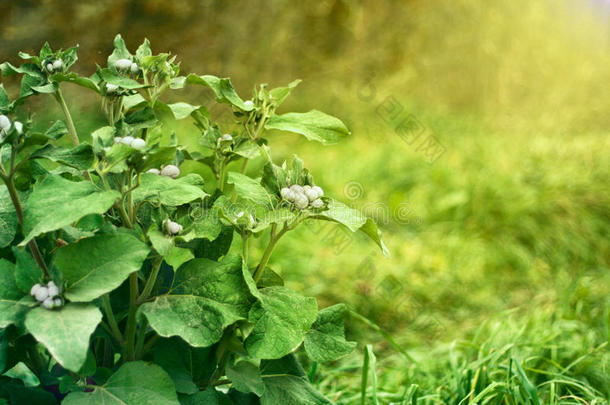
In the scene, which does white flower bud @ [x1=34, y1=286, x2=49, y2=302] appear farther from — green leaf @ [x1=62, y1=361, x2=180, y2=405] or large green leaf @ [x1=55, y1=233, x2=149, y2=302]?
green leaf @ [x1=62, y1=361, x2=180, y2=405]

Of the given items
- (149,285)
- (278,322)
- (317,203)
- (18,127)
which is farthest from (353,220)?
(18,127)

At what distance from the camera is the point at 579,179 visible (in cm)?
301

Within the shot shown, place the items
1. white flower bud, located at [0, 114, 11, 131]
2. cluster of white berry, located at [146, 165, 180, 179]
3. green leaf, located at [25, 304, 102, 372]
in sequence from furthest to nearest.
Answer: cluster of white berry, located at [146, 165, 180, 179] < white flower bud, located at [0, 114, 11, 131] < green leaf, located at [25, 304, 102, 372]

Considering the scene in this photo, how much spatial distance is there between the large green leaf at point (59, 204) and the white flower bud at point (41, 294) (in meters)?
0.06

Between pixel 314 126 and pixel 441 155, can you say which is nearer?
pixel 314 126

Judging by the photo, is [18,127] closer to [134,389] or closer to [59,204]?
[59,204]

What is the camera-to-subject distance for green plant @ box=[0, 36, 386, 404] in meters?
0.62

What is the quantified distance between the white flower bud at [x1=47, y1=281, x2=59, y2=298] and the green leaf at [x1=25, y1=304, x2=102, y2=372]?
0.02 metres

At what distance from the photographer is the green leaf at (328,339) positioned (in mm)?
791

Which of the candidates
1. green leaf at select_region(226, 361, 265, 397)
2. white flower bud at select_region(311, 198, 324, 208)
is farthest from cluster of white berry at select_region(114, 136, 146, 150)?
green leaf at select_region(226, 361, 265, 397)

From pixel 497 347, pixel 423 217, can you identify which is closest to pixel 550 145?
pixel 423 217

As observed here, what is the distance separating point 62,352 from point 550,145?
3379mm

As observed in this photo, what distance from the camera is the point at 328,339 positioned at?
812mm

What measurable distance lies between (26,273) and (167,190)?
0.17 meters
